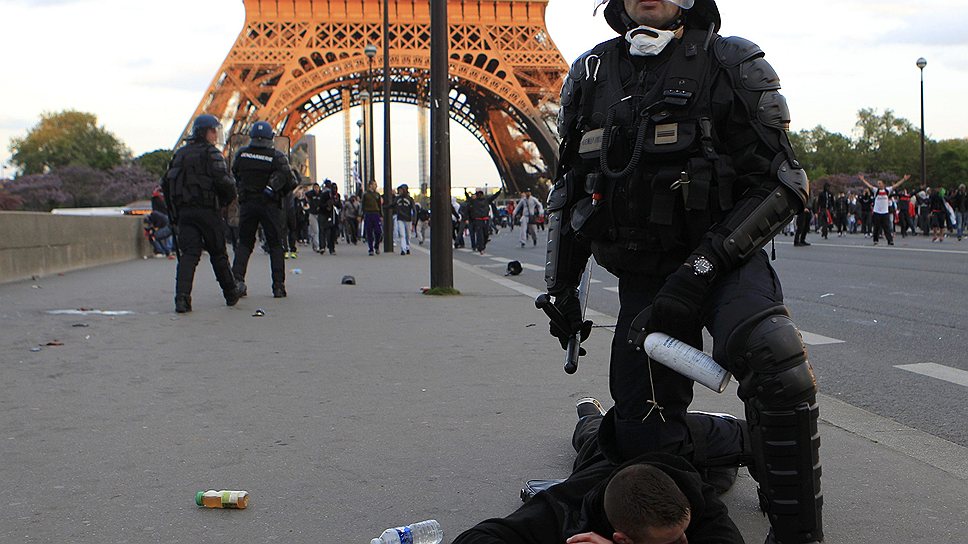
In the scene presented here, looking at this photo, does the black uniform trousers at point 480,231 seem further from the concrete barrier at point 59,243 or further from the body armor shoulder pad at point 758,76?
the body armor shoulder pad at point 758,76

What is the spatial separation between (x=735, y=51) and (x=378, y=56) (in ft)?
163

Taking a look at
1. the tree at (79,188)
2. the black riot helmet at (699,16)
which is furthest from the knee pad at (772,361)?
the tree at (79,188)

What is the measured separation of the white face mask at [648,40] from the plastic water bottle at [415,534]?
1521 millimetres

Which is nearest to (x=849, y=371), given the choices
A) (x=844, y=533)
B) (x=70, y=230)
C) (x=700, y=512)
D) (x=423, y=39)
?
(x=844, y=533)

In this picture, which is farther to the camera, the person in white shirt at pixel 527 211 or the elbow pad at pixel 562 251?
the person in white shirt at pixel 527 211

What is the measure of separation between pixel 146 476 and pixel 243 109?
1761 inches

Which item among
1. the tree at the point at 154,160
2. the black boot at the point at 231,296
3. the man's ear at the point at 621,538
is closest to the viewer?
the man's ear at the point at 621,538

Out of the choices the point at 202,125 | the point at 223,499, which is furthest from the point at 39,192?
the point at 223,499

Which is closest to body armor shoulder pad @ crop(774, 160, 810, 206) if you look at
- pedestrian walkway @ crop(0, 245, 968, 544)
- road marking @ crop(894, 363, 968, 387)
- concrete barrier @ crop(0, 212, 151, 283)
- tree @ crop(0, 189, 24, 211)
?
pedestrian walkway @ crop(0, 245, 968, 544)

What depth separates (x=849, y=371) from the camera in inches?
242

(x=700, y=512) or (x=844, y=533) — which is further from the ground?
(x=700, y=512)

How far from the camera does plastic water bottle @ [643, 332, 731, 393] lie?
2.77m

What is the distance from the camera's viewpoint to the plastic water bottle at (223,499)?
3379 mm

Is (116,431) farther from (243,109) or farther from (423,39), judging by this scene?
(423,39)
